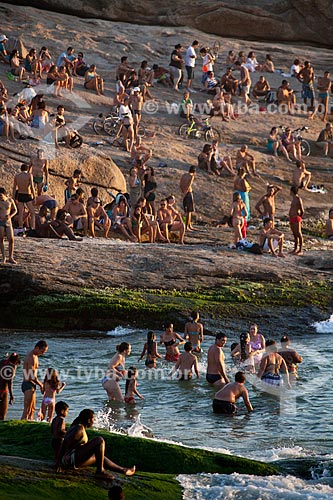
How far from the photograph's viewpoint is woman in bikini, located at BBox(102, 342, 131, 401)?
809 inches

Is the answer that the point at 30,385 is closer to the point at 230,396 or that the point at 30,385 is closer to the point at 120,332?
the point at 230,396

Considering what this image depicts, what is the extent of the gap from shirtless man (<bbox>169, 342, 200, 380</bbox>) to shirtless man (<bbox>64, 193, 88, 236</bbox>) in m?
8.26

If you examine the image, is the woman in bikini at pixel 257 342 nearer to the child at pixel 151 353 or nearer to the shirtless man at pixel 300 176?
the child at pixel 151 353

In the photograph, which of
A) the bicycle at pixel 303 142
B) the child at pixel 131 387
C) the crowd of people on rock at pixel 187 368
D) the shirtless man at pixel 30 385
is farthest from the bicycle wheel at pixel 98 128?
the shirtless man at pixel 30 385

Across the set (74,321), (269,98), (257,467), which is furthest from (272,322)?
(269,98)

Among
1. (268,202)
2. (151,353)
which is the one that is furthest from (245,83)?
(151,353)

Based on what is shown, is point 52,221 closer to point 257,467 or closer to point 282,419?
point 282,419

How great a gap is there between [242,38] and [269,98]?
25.2 ft

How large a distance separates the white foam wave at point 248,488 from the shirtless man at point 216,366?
21.8ft

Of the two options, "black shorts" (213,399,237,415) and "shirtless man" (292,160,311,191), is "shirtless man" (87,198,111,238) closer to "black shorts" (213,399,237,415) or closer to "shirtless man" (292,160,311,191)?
"shirtless man" (292,160,311,191)

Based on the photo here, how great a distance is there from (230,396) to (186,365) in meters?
2.35

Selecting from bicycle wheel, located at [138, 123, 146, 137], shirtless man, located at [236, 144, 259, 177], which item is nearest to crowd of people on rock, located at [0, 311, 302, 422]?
shirtless man, located at [236, 144, 259, 177]

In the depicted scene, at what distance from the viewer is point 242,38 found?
51.8 m

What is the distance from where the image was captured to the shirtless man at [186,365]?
22.0 m
